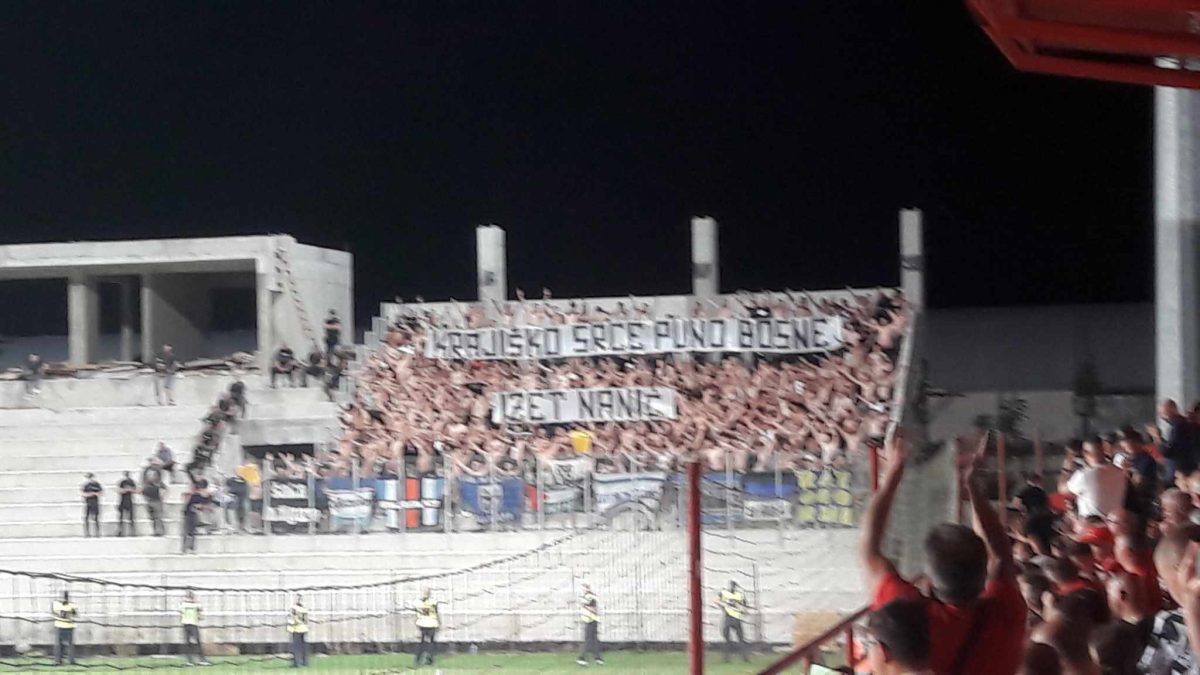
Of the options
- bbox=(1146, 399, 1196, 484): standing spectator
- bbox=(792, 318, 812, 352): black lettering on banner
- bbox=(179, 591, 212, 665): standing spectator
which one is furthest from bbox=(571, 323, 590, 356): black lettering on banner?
bbox=(1146, 399, 1196, 484): standing spectator

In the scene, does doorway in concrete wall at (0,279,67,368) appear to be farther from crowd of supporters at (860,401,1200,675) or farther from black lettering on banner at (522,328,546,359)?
crowd of supporters at (860,401,1200,675)

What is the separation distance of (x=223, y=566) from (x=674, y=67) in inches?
621

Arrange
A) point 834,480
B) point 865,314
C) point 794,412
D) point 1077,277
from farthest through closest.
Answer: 1. point 1077,277
2. point 865,314
3. point 794,412
4. point 834,480

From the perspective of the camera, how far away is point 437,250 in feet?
110

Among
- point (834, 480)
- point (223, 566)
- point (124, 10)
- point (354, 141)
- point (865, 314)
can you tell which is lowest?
point (223, 566)

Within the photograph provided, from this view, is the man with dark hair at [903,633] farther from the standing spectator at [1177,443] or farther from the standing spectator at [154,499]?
the standing spectator at [154,499]

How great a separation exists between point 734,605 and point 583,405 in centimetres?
982

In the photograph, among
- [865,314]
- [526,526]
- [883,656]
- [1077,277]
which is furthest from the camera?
[1077,277]

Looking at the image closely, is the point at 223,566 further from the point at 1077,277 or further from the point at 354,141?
the point at 1077,277

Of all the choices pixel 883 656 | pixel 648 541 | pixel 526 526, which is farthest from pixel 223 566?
pixel 883 656

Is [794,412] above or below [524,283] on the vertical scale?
below

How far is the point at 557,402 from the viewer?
83.0 ft

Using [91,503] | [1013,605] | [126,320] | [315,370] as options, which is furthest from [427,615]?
[126,320]

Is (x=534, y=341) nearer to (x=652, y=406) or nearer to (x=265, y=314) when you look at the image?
(x=652, y=406)
